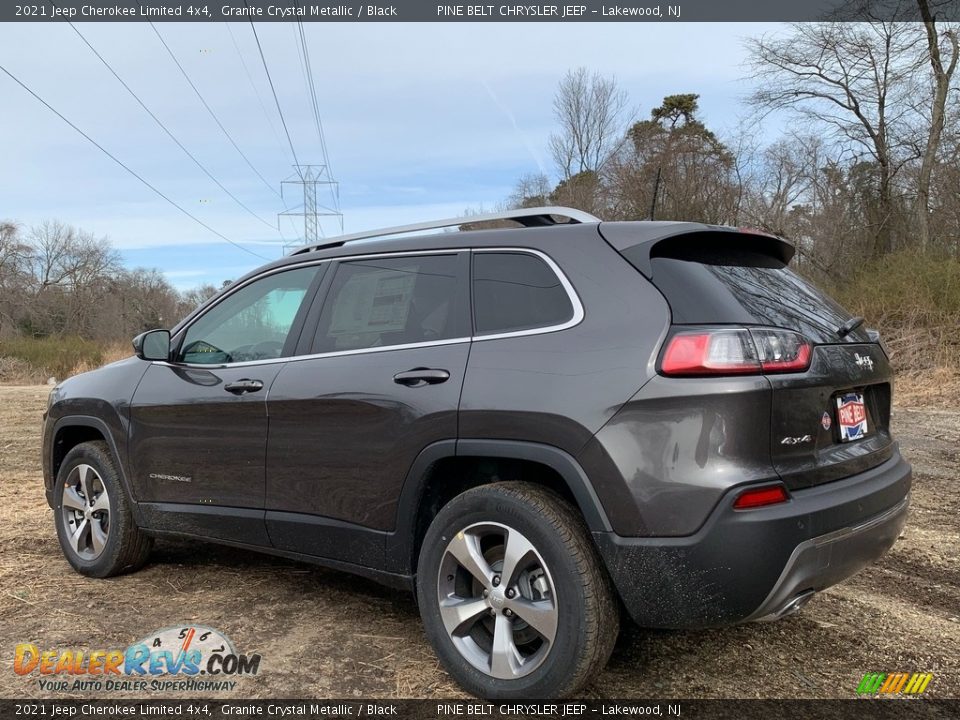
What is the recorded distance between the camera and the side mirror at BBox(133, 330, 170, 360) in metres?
3.92

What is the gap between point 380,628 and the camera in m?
3.37

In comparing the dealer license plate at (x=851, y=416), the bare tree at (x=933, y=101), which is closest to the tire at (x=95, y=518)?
the dealer license plate at (x=851, y=416)

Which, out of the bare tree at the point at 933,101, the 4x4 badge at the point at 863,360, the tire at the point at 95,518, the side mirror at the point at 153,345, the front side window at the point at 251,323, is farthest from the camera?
the bare tree at the point at 933,101

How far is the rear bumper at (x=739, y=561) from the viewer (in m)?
2.23

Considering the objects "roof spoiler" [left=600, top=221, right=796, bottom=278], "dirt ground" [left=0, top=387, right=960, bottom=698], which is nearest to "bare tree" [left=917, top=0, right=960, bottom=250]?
"dirt ground" [left=0, top=387, right=960, bottom=698]

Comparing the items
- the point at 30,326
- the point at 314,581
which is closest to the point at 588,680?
the point at 314,581

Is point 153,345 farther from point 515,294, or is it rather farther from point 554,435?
point 554,435

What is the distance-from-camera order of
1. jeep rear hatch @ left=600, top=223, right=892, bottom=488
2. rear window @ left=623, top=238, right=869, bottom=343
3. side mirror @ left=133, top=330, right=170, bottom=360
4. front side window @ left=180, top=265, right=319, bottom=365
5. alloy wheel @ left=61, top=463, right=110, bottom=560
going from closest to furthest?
jeep rear hatch @ left=600, top=223, right=892, bottom=488, rear window @ left=623, top=238, right=869, bottom=343, front side window @ left=180, top=265, right=319, bottom=365, side mirror @ left=133, top=330, right=170, bottom=360, alloy wheel @ left=61, top=463, right=110, bottom=560

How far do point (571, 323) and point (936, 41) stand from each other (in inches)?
735

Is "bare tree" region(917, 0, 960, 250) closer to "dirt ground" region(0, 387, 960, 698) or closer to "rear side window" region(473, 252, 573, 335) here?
"dirt ground" region(0, 387, 960, 698)

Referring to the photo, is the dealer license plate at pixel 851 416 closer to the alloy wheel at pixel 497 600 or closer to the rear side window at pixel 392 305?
the alloy wheel at pixel 497 600

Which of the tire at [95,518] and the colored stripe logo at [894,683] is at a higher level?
the tire at [95,518]

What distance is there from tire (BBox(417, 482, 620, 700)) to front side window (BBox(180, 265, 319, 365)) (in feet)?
4.60

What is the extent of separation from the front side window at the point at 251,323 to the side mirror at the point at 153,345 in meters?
0.09
